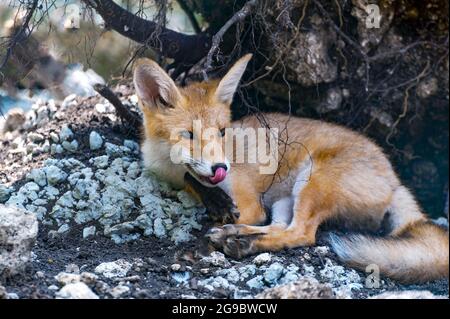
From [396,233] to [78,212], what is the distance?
2.19 m

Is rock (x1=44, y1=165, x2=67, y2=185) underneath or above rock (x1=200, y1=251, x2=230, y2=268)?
above

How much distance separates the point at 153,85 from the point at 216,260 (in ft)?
4.17

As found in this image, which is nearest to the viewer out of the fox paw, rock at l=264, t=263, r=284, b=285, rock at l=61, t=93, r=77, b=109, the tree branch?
rock at l=264, t=263, r=284, b=285

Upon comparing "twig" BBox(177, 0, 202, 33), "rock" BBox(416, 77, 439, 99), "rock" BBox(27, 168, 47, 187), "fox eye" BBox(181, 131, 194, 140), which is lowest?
"rock" BBox(27, 168, 47, 187)

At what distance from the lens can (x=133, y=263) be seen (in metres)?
4.13

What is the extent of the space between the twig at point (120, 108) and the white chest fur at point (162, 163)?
505mm

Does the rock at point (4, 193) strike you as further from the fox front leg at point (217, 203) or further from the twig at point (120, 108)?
the fox front leg at point (217, 203)

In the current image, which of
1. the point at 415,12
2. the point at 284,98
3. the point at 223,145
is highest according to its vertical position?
the point at 415,12

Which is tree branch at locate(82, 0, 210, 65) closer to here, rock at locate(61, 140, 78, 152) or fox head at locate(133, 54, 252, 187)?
fox head at locate(133, 54, 252, 187)

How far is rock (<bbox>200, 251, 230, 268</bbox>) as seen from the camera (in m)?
4.24

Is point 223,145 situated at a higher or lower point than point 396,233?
higher

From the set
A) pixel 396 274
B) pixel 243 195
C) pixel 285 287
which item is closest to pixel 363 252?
pixel 396 274

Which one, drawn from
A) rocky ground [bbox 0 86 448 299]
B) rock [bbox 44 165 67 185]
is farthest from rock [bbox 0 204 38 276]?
rock [bbox 44 165 67 185]

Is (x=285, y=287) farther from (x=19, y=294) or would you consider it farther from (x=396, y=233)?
(x=396, y=233)
